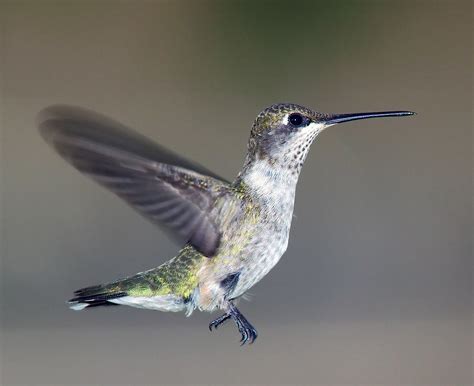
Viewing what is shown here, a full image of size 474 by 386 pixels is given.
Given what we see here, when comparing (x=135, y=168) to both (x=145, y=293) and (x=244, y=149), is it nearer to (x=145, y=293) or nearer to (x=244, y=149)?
(x=145, y=293)

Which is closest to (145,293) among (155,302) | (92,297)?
(155,302)

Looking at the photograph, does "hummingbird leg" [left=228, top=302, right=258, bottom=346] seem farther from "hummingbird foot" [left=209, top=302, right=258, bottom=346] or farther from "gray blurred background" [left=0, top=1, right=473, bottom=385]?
"gray blurred background" [left=0, top=1, right=473, bottom=385]

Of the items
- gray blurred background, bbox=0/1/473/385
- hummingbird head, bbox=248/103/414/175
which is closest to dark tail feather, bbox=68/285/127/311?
hummingbird head, bbox=248/103/414/175

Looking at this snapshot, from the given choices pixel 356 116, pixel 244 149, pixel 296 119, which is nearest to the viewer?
pixel 356 116

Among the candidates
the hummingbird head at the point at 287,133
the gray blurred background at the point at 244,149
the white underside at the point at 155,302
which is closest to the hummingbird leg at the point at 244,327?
the white underside at the point at 155,302

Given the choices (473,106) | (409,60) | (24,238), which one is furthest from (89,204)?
(473,106)

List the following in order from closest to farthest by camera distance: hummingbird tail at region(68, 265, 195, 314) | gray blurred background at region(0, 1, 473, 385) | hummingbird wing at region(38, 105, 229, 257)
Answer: hummingbird wing at region(38, 105, 229, 257)
hummingbird tail at region(68, 265, 195, 314)
gray blurred background at region(0, 1, 473, 385)

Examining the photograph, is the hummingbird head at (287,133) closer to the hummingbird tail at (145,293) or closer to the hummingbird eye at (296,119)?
the hummingbird eye at (296,119)
